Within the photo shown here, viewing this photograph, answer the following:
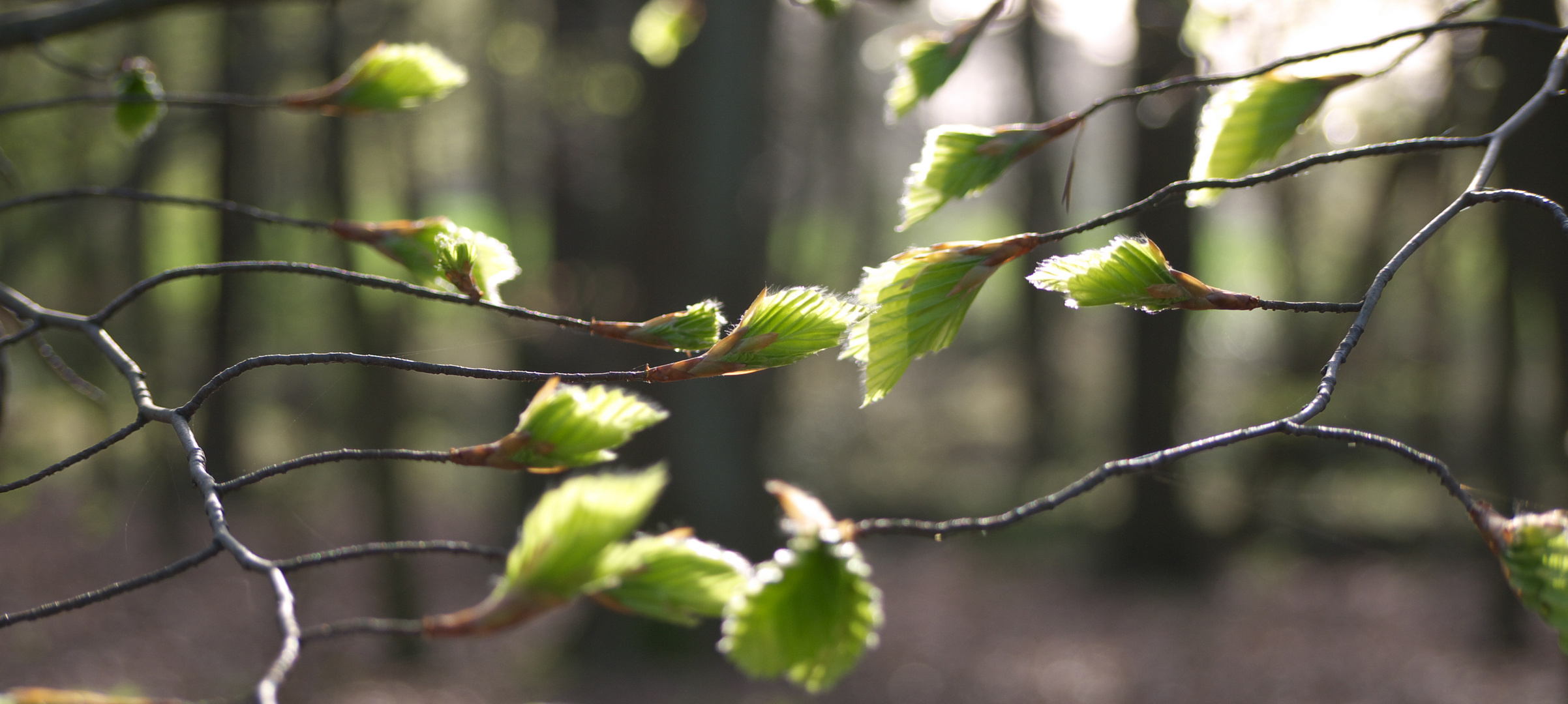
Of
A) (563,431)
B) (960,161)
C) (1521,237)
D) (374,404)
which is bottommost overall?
(374,404)

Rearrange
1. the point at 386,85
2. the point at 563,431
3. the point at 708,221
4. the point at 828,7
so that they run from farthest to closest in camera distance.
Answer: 1. the point at 708,221
2. the point at 828,7
3. the point at 386,85
4. the point at 563,431

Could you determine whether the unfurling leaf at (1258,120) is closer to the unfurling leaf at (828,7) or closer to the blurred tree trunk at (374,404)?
the unfurling leaf at (828,7)

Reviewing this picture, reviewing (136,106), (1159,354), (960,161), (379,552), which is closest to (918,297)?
(960,161)

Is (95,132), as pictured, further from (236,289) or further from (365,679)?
(365,679)

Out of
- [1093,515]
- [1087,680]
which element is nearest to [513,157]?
[1093,515]

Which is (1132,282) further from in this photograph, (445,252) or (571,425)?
(445,252)

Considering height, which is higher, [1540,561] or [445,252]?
[445,252]

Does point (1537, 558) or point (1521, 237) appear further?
point (1521, 237)
